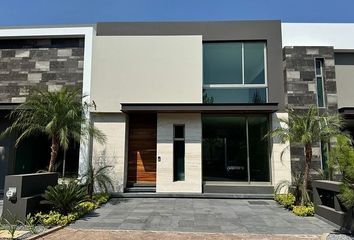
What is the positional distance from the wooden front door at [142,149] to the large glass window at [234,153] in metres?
2.23

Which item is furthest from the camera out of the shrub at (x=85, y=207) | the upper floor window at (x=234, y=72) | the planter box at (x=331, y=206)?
the upper floor window at (x=234, y=72)

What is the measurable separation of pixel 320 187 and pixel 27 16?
13.5m

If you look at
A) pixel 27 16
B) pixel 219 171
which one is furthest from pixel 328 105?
pixel 27 16

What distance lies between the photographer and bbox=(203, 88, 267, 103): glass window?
39.3ft

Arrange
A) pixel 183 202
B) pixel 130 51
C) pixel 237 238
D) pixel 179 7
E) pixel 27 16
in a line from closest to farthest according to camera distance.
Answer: pixel 237 238 → pixel 183 202 → pixel 179 7 → pixel 130 51 → pixel 27 16

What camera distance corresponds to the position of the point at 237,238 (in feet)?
21.2

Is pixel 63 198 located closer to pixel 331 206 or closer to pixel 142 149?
pixel 142 149

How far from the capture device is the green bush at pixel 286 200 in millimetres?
9710

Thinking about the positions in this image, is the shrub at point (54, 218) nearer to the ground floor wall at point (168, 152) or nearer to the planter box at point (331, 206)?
the ground floor wall at point (168, 152)

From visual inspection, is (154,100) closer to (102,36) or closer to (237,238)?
(102,36)

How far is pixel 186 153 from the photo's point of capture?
11758mm

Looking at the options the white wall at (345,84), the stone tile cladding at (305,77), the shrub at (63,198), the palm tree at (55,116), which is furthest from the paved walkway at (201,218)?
the white wall at (345,84)

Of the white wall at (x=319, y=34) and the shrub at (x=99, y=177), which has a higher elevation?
the white wall at (x=319, y=34)

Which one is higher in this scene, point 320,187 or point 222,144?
point 222,144
